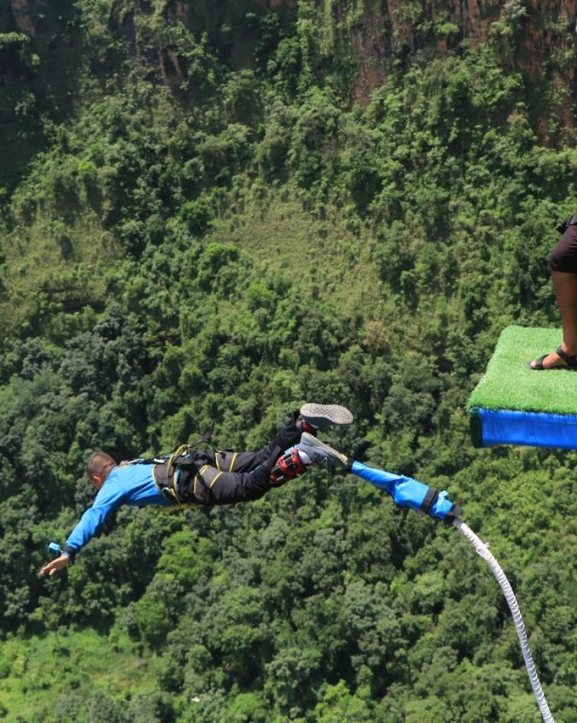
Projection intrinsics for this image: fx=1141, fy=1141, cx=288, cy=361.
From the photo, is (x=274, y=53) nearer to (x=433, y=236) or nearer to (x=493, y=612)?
(x=433, y=236)

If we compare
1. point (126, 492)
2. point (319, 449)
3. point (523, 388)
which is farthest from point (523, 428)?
point (126, 492)

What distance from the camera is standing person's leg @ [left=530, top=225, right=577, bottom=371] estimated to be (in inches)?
328

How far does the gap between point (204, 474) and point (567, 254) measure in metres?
3.54

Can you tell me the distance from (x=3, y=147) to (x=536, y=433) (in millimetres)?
26615

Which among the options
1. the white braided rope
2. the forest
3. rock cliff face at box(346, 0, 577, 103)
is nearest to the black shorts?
the white braided rope

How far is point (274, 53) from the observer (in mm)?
30062

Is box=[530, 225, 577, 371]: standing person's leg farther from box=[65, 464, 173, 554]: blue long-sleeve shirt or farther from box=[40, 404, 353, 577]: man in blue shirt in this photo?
box=[65, 464, 173, 554]: blue long-sleeve shirt

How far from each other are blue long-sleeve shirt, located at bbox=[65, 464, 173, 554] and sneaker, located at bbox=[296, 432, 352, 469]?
1401 mm

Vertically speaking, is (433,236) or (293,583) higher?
(433,236)

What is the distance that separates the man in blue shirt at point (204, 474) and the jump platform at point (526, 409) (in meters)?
1.11

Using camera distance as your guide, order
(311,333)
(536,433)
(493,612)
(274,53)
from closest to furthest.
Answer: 1. (536,433)
2. (493,612)
3. (311,333)
4. (274,53)

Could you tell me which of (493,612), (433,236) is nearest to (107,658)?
(493,612)

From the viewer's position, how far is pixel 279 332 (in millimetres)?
27750

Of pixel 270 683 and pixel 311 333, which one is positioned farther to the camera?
pixel 311 333
